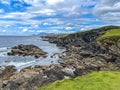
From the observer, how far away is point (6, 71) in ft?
225

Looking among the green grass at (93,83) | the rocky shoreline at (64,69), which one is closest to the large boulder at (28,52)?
the rocky shoreline at (64,69)

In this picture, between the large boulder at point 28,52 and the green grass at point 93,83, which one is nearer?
the green grass at point 93,83

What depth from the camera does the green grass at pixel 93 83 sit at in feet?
57.0

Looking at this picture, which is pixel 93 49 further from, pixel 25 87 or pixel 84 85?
pixel 84 85

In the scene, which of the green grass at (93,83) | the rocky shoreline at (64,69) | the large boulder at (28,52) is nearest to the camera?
the green grass at (93,83)

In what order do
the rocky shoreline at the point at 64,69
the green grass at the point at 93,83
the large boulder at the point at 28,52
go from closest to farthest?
the green grass at the point at 93,83 → the rocky shoreline at the point at 64,69 → the large boulder at the point at 28,52

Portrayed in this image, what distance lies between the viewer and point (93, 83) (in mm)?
18141

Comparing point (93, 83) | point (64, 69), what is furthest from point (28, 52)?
point (93, 83)

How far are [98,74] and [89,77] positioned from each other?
38.5 inches

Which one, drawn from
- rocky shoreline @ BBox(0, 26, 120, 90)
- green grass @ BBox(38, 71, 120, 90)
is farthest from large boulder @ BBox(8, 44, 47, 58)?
green grass @ BBox(38, 71, 120, 90)

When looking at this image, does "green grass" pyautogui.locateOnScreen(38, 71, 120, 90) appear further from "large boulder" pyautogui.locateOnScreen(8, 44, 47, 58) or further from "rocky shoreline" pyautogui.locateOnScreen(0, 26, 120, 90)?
"large boulder" pyautogui.locateOnScreen(8, 44, 47, 58)

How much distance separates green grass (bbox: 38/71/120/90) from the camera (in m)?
17.4

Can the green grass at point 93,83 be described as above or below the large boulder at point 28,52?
above

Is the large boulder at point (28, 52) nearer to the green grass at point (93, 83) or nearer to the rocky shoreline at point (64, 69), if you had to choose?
the rocky shoreline at point (64, 69)
